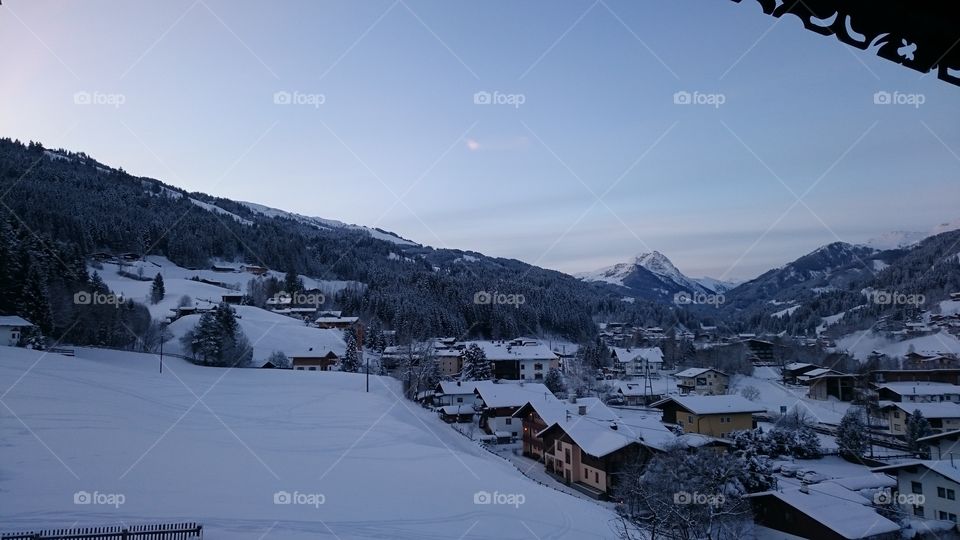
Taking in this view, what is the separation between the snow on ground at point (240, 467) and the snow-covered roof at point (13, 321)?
3.80 meters

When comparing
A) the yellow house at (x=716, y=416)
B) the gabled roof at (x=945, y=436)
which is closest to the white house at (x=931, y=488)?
the gabled roof at (x=945, y=436)

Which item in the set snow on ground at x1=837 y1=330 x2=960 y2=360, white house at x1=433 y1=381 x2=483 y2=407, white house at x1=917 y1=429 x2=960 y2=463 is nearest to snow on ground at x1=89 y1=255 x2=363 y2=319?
white house at x1=433 y1=381 x2=483 y2=407

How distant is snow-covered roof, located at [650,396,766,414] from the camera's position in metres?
32.3

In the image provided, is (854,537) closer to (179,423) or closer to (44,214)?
(179,423)

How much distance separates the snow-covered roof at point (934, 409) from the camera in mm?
31233

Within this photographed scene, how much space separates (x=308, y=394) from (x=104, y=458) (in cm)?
1625

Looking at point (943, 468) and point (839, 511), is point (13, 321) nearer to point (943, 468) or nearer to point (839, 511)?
point (839, 511)

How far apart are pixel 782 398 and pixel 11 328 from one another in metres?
55.7

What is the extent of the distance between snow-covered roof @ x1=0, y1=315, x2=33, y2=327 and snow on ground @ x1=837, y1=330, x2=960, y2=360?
82257 millimetres

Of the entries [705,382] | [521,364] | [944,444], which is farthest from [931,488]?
[521,364]

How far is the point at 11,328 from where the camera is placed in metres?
30.7

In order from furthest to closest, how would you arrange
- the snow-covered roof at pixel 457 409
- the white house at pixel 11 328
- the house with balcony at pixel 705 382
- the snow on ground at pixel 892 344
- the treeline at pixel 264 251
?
the treeline at pixel 264 251
the snow on ground at pixel 892 344
the house with balcony at pixel 705 382
the snow-covered roof at pixel 457 409
the white house at pixel 11 328

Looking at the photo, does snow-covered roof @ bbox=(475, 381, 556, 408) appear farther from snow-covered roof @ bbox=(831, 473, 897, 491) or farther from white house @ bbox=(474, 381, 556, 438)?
snow-covered roof @ bbox=(831, 473, 897, 491)

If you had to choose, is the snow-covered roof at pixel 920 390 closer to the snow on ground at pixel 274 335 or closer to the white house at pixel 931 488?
the white house at pixel 931 488
